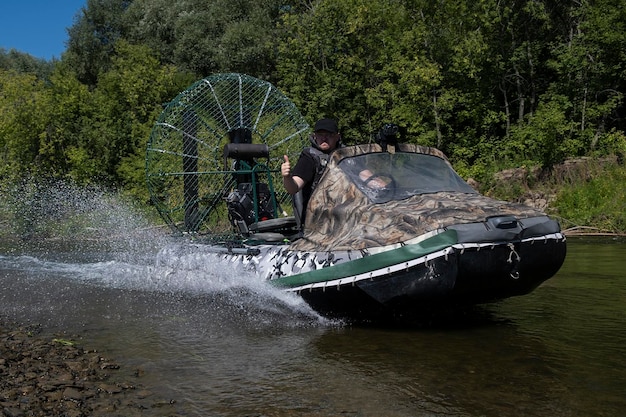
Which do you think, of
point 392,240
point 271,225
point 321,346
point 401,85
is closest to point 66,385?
point 321,346

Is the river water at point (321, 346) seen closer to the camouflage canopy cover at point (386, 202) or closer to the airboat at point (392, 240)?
the airboat at point (392, 240)

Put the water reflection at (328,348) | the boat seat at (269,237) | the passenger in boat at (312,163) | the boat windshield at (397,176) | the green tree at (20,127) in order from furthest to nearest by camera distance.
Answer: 1. the green tree at (20,127)
2. the boat seat at (269,237)
3. the passenger in boat at (312,163)
4. the boat windshield at (397,176)
5. the water reflection at (328,348)

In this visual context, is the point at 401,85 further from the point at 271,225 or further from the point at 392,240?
the point at 392,240

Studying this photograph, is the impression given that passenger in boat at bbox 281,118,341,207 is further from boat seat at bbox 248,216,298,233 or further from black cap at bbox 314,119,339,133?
boat seat at bbox 248,216,298,233

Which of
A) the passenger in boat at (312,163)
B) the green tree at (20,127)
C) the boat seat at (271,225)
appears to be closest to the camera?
the passenger in boat at (312,163)

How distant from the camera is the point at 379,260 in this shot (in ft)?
17.5

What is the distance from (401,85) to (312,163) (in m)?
17.9

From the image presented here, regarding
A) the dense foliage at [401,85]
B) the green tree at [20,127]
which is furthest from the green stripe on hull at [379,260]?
the green tree at [20,127]

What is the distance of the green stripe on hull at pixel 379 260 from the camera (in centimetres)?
501

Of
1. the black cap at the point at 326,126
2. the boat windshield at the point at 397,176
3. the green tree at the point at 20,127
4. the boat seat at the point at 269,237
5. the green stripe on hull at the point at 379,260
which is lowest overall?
the green stripe on hull at the point at 379,260

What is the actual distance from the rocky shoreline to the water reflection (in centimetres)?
17

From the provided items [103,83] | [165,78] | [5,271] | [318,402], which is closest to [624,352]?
[318,402]

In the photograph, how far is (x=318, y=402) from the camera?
388 cm

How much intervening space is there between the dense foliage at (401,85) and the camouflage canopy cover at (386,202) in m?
15.7
